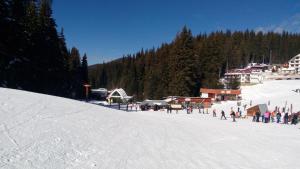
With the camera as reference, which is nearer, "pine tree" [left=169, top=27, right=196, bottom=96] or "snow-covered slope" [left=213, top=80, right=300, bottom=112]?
"snow-covered slope" [left=213, top=80, right=300, bottom=112]

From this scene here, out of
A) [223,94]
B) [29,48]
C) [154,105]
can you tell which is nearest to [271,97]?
[223,94]

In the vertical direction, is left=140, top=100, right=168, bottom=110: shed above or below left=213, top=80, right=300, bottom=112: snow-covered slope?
below

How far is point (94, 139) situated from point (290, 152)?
9530mm

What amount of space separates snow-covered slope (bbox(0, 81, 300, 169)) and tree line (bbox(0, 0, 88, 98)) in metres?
21.1

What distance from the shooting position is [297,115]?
3059 centimetres

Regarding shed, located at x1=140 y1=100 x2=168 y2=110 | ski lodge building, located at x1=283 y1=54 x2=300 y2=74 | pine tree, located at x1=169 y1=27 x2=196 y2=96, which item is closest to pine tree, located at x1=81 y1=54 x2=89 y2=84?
pine tree, located at x1=169 y1=27 x2=196 y2=96

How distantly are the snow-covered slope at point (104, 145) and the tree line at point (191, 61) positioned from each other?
49183 mm

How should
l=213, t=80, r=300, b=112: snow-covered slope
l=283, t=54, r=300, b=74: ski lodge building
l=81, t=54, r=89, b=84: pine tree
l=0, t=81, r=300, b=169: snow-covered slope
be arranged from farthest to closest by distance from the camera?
1. l=283, t=54, r=300, b=74: ski lodge building
2. l=81, t=54, r=89, b=84: pine tree
3. l=213, t=80, r=300, b=112: snow-covered slope
4. l=0, t=81, r=300, b=169: snow-covered slope

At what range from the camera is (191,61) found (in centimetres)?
6794

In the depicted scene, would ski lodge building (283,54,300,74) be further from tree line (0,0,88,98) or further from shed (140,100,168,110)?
tree line (0,0,88,98)

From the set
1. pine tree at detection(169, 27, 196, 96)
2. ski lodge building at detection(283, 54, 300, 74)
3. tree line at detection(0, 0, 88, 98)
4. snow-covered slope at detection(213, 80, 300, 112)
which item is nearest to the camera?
tree line at detection(0, 0, 88, 98)

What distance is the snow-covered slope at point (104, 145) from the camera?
28.8 feet

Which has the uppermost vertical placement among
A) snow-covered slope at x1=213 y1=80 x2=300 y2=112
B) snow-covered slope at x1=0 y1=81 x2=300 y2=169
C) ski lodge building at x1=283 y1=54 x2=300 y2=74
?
Result: ski lodge building at x1=283 y1=54 x2=300 y2=74

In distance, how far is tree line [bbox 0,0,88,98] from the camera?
32906mm
